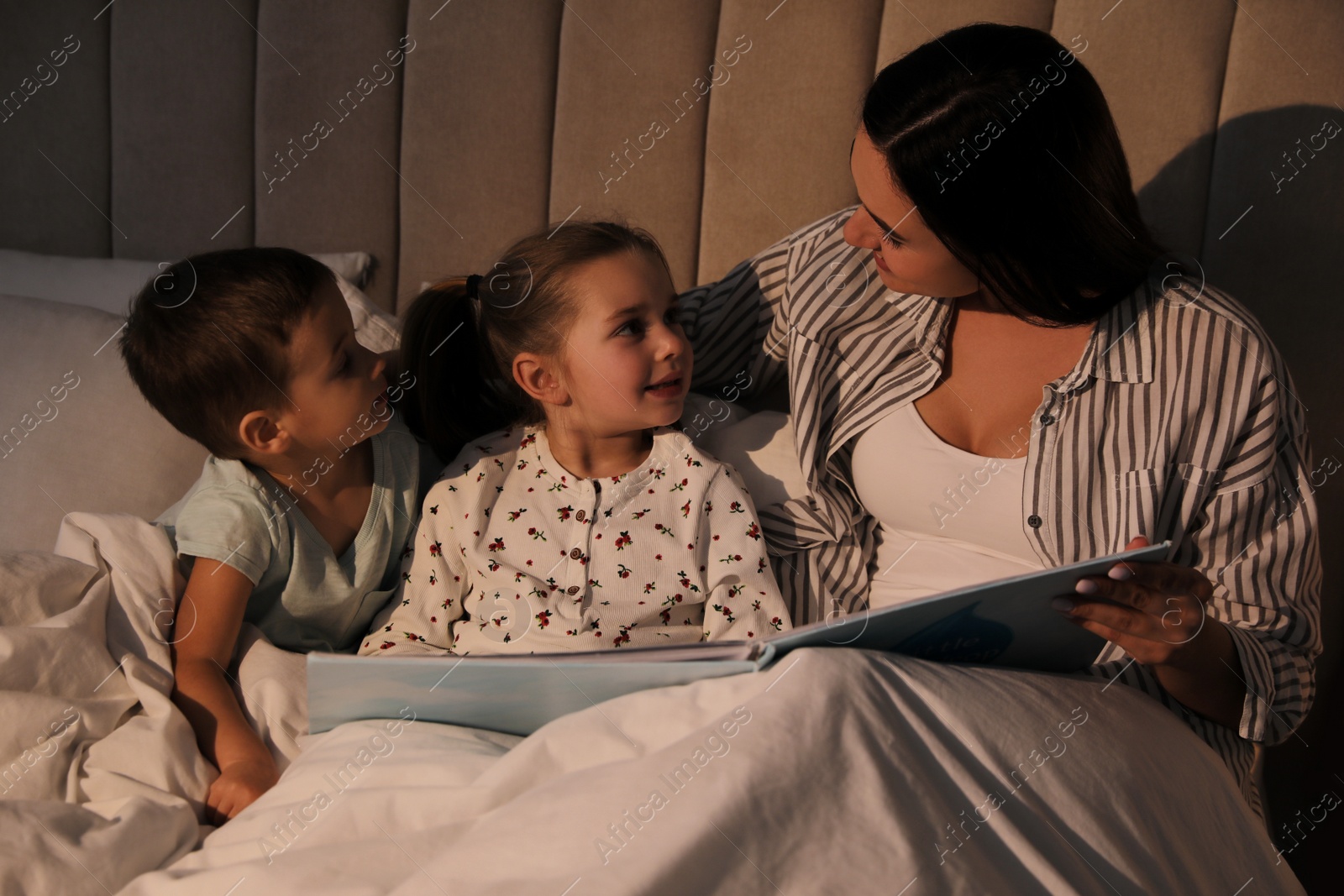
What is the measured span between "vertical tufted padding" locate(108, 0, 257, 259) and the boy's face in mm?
597

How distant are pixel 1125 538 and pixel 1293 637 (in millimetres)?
194

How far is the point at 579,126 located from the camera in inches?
58.6

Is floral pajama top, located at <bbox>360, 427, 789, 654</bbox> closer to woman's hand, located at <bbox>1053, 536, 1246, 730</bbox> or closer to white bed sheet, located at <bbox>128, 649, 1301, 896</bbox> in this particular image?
white bed sheet, located at <bbox>128, 649, 1301, 896</bbox>

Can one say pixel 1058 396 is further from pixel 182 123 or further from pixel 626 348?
pixel 182 123

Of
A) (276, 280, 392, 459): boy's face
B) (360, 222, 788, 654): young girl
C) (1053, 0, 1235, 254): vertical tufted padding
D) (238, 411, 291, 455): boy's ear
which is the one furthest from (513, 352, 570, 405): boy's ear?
(1053, 0, 1235, 254): vertical tufted padding

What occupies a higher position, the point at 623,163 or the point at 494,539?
the point at 623,163

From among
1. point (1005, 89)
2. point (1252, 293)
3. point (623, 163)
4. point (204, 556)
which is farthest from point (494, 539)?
point (1252, 293)

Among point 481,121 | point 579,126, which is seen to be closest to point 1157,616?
point 579,126

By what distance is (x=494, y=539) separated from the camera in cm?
119

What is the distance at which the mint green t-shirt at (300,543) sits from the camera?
1.11 m

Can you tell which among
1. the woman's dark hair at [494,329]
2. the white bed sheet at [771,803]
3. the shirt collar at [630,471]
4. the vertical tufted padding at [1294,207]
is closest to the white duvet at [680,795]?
the white bed sheet at [771,803]

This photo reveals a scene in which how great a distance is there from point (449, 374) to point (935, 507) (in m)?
0.66

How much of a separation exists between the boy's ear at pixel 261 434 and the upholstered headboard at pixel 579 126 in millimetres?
536

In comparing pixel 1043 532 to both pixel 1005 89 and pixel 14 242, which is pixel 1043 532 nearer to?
pixel 1005 89
